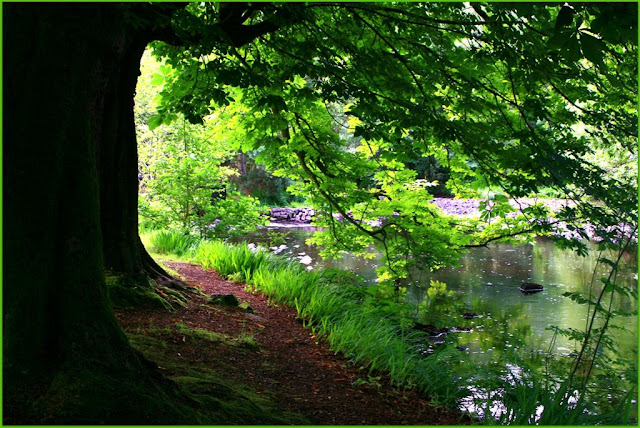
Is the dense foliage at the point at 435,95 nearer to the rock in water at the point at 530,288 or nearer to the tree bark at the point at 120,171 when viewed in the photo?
the tree bark at the point at 120,171

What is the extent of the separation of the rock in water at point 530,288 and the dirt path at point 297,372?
691 centimetres

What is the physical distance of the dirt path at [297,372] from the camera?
3.39 meters

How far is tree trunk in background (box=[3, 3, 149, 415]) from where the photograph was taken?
2346 mm

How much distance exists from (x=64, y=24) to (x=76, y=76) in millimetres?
248

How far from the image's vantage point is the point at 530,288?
35.2 feet

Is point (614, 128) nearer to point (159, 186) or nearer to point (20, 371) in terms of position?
point (20, 371)

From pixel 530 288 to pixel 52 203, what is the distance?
401 inches

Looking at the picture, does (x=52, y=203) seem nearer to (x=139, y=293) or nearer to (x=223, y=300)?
(x=139, y=293)

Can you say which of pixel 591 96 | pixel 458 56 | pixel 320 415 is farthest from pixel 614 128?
pixel 320 415

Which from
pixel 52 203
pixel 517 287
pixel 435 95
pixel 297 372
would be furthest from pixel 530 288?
pixel 52 203

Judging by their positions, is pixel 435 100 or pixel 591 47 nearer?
pixel 591 47

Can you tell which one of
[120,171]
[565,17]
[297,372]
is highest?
[565,17]

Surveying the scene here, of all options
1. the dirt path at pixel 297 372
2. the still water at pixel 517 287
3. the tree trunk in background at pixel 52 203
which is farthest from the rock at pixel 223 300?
the tree trunk in background at pixel 52 203

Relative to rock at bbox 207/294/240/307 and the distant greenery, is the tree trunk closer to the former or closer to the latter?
rock at bbox 207/294/240/307
